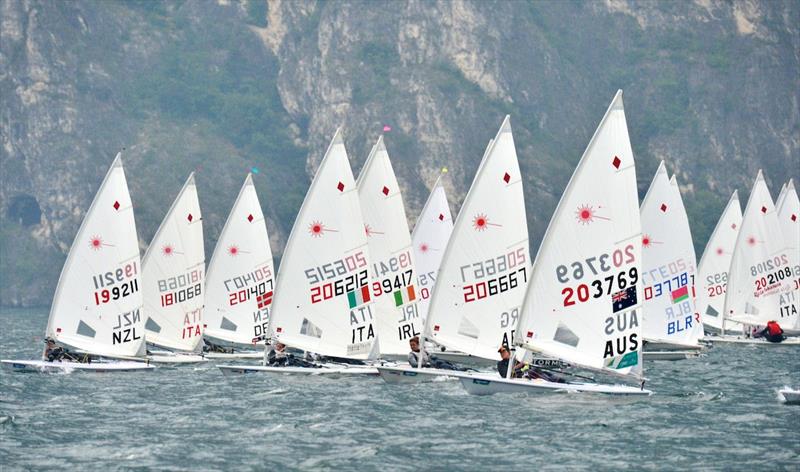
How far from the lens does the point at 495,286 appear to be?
4334 cm

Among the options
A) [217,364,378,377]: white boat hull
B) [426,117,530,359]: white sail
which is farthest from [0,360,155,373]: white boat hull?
[426,117,530,359]: white sail

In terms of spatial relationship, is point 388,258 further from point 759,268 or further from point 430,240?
point 759,268

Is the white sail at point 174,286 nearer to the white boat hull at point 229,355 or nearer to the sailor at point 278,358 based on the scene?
the white boat hull at point 229,355

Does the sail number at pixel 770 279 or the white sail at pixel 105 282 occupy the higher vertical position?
the sail number at pixel 770 279

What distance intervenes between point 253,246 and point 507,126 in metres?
18.4

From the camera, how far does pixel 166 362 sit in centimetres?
5384

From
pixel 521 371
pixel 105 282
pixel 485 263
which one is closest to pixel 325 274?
pixel 485 263

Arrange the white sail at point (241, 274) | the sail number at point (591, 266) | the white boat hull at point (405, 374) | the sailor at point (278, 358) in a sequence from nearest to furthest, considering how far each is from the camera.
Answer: the sail number at point (591, 266), the white boat hull at point (405, 374), the sailor at point (278, 358), the white sail at point (241, 274)

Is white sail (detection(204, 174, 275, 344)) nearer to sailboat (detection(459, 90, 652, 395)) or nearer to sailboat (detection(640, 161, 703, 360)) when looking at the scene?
sailboat (detection(640, 161, 703, 360))

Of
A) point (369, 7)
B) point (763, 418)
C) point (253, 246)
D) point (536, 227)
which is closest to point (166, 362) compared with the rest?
point (253, 246)

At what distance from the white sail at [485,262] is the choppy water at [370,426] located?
2047mm

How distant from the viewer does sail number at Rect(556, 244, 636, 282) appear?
3834 cm

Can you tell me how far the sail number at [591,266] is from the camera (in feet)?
126

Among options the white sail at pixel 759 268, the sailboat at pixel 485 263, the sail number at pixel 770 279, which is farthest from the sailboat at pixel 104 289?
the sail number at pixel 770 279
